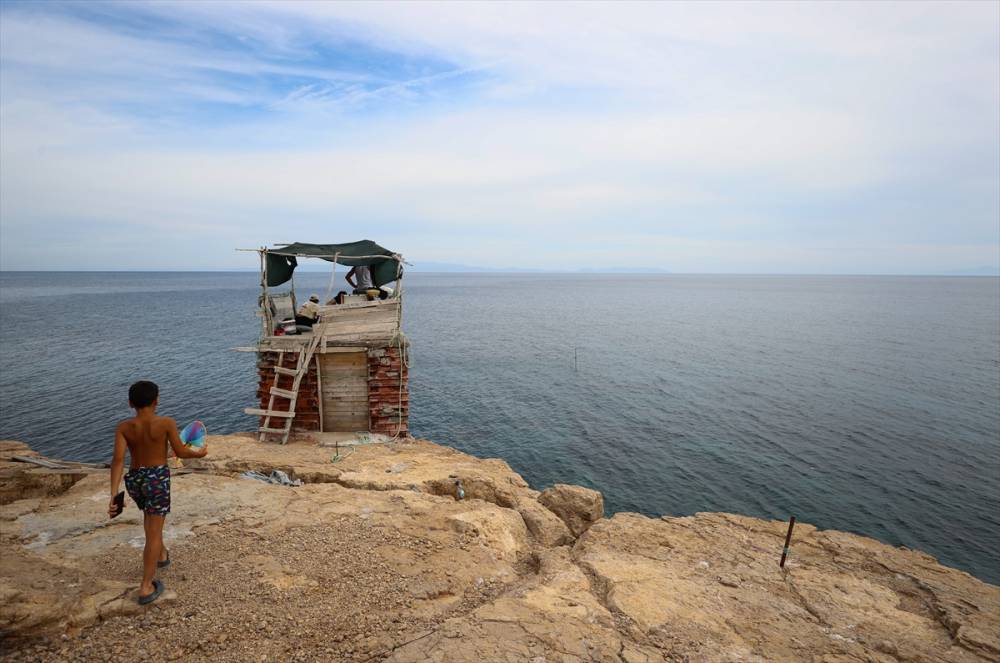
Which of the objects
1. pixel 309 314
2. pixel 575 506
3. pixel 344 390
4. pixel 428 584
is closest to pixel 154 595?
pixel 428 584

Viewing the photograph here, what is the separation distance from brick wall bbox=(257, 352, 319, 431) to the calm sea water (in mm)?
10968

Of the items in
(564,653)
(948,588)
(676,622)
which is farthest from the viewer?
(948,588)

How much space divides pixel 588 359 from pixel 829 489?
98.9 feet

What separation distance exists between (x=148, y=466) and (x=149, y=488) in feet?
1.05

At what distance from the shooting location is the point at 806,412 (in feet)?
113

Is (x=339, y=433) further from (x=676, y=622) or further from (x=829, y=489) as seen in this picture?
(x=829, y=489)

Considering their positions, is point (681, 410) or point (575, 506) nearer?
point (575, 506)

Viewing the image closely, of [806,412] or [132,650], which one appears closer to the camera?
[132,650]

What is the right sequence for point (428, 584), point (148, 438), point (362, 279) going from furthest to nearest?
point (362, 279) → point (428, 584) → point (148, 438)

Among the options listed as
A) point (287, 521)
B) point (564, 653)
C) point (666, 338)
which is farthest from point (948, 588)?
point (666, 338)

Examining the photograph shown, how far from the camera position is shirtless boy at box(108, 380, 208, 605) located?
6.94 m

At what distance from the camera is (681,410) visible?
114 ft

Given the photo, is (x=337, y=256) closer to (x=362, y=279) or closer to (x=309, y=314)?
(x=362, y=279)

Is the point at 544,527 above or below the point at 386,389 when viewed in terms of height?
A: below
